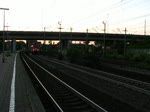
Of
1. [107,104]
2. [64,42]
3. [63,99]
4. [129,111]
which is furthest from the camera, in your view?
[64,42]

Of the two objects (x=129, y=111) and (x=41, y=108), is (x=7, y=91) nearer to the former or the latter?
(x=41, y=108)

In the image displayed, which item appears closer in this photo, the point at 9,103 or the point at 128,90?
the point at 9,103

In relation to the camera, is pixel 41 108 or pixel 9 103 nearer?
pixel 41 108

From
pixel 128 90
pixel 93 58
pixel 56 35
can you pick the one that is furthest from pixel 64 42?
pixel 128 90

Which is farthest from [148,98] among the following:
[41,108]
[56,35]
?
[56,35]

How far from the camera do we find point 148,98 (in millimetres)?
11953

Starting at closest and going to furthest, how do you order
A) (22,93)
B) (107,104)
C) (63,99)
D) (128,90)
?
(107,104), (63,99), (22,93), (128,90)

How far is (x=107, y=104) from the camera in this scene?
34.2 feet

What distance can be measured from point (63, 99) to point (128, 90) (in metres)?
4.75

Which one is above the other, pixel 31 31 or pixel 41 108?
pixel 31 31

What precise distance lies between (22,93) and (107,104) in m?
5.08

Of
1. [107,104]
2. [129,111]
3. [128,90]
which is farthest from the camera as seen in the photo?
[128,90]

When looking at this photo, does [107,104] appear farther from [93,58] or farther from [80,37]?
[80,37]

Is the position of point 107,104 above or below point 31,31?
below
